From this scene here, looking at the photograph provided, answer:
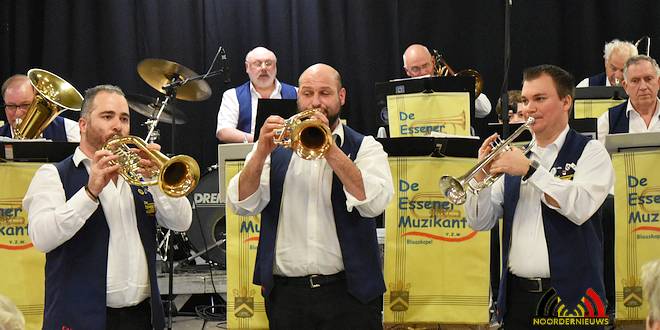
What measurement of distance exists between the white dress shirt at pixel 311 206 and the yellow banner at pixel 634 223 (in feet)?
6.00

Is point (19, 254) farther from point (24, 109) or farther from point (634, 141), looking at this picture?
point (634, 141)

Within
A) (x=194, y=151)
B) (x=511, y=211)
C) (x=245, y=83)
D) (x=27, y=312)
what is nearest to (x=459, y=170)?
(x=511, y=211)

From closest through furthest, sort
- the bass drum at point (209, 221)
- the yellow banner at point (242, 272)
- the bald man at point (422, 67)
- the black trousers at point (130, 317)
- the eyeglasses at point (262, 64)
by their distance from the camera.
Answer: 1. the black trousers at point (130, 317)
2. the yellow banner at point (242, 272)
3. the bass drum at point (209, 221)
4. the bald man at point (422, 67)
5. the eyeglasses at point (262, 64)

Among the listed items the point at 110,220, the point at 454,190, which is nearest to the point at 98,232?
the point at 110,220

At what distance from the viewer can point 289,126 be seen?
171 inches

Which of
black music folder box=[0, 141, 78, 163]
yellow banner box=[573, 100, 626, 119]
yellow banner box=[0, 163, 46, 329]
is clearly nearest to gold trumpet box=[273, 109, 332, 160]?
black music folder box=[0, 141, 78, 163]

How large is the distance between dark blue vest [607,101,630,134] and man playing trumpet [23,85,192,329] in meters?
3.40

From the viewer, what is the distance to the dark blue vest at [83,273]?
438 centimetres

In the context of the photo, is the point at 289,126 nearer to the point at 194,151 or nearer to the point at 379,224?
the point at 379,224

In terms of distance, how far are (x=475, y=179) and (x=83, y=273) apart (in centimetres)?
194

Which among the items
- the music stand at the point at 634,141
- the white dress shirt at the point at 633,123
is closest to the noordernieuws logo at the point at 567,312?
the music stand at the point at 634,141

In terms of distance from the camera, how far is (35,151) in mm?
5672

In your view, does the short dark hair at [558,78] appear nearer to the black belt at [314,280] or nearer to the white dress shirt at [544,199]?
the white dress shirt at [544,199]

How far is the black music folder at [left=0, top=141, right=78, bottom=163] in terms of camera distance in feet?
18.5
